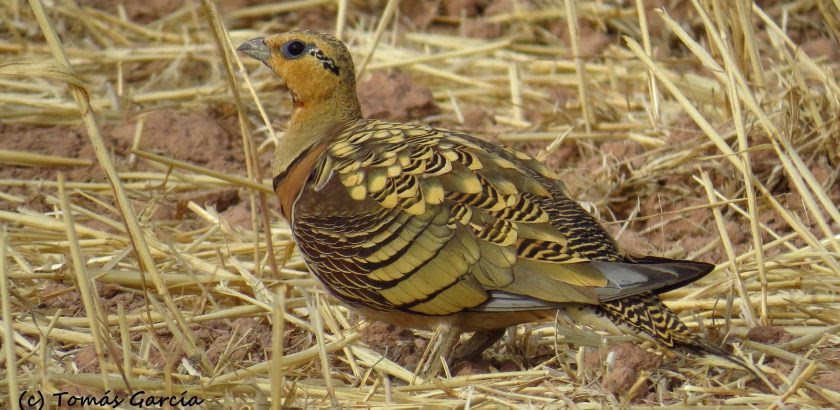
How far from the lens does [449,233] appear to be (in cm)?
382

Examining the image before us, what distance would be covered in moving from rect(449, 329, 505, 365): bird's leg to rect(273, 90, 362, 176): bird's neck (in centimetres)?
104

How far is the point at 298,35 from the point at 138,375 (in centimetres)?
156

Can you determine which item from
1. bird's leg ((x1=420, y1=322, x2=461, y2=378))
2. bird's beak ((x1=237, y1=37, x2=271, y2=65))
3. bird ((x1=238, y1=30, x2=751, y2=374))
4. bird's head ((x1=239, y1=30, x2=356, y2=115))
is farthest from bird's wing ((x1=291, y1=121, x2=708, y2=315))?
bird's beak ((x1=237, y1=37, x2=271, y2=65))

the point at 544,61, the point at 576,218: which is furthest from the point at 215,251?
the point at 544,61

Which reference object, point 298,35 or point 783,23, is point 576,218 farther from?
point 783,23

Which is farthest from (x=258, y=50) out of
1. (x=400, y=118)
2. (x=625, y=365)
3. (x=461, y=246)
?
(x=625, y=365)

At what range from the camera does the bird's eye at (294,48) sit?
460 centimetres

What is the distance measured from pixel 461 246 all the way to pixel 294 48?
1298 millimetres

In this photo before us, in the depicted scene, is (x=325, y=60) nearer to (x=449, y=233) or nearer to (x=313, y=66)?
(x=313, y=66)

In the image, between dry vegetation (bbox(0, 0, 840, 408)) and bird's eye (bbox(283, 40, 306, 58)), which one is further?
bird's eye (bbox(283, 40, 306, 58))

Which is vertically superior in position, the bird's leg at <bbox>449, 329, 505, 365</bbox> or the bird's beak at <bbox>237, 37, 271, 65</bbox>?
the bird's beak at <bbox>237, 37, 271, 65</bbox>

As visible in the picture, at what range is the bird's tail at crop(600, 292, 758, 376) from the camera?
352 cm

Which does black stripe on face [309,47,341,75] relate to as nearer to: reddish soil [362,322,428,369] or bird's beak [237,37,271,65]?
bird's beak [237,37,271,65]

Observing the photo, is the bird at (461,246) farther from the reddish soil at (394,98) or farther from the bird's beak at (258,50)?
the reddish soil at (394,98)
